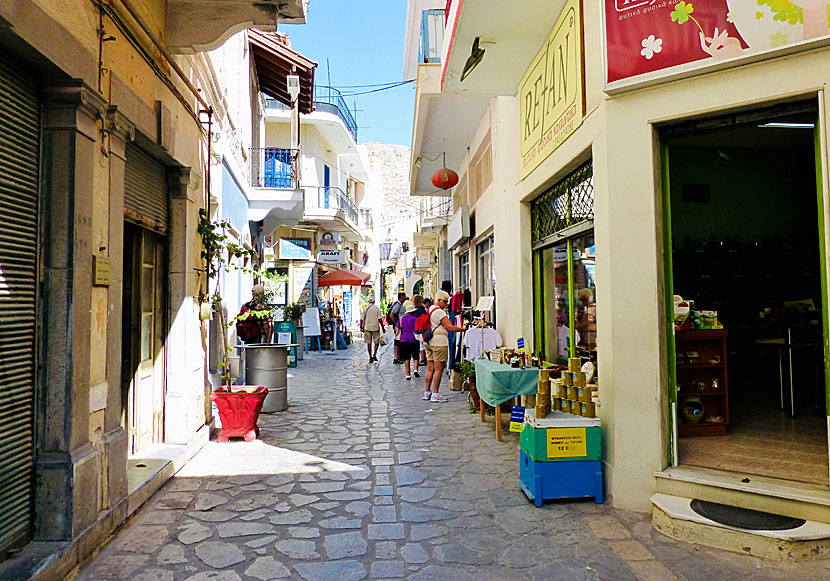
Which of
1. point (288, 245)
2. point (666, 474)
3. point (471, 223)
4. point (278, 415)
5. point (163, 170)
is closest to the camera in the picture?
point (666, 474)

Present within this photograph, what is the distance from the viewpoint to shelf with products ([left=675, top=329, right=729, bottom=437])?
17.6 feet

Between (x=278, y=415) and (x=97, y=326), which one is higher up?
(x=97, y=326)

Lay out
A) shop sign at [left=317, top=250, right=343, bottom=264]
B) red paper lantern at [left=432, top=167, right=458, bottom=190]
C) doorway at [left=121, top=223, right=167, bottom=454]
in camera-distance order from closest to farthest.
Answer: doorway at [left=121, top=223, right=167, bottom=454] < red paper lantern at [left=432, top=167, right=458, bottom=190] < shop sign at [left=317, top=250, right=343, bottom=264]

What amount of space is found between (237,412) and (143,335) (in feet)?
4.78

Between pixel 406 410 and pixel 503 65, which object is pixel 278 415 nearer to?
pixel 406 410

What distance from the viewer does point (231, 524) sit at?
413 centimetres

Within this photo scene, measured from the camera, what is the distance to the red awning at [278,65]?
1328cm

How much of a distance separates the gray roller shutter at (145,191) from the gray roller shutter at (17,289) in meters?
1.33

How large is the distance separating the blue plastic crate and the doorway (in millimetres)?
3766

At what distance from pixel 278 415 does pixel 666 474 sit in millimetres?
5459

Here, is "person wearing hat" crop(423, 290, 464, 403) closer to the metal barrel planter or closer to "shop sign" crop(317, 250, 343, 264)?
the metal barrel planter

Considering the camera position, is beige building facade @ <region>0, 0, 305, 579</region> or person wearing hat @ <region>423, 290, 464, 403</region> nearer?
beige building facade @ <region>0, 0, 305, 579</region>

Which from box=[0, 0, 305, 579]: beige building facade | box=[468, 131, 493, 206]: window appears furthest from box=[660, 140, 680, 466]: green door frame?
box=[468, 131, 493, 206]: window

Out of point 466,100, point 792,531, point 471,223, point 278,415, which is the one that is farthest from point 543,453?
point 471,223
